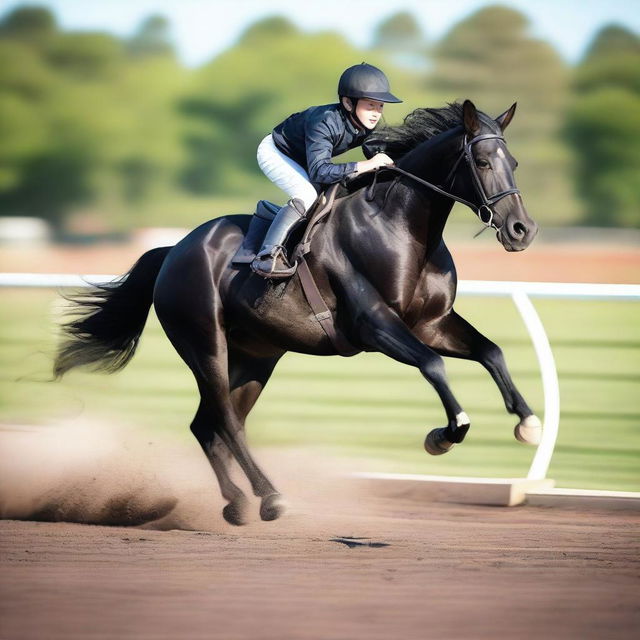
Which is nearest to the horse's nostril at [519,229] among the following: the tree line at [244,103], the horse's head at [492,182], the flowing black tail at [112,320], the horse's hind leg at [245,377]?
the horse's head at [492,182]

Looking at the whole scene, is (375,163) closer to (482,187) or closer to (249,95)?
(482,187)

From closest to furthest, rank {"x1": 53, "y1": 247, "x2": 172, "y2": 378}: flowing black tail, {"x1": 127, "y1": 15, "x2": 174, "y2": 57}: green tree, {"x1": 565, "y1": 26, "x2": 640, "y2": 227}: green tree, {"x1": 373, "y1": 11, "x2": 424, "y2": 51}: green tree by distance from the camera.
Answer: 1. {"x1": 53, "y1": 247, "x2": 172, "y2": 378}: flowing black tail
2. {"x1": 565, "y1": 26, "x2": 640, "y2": 227}: green tree
3. {"x1": 373, "y1": 11, "x2": 424, "y2": 51}: green tree
4. {"x1": 127, "y1": 15, "x2": 174, "y2": 57}: green tree

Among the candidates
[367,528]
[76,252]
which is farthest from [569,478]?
[76,252]

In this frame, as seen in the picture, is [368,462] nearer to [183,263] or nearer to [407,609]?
[183,263]

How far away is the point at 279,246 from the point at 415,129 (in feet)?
2.80

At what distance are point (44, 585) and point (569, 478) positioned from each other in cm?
387

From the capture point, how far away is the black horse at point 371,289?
4.66 metres

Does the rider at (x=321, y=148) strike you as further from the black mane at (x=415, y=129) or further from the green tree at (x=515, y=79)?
the green tree at (x=515, y=79)

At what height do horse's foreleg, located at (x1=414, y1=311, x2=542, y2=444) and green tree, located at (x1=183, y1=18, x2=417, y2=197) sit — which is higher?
green tree, located at (x1=183, y1=18, x2=417, y2=197)

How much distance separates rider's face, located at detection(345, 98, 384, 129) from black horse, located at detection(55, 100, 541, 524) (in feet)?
0.82

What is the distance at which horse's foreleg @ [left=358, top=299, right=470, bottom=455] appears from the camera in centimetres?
457

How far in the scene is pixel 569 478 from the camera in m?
6.93

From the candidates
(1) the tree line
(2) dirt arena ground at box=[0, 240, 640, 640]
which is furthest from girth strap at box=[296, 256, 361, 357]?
(1) the tree line

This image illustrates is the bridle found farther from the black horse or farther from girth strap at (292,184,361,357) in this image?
girth strap at (292,184,361,357)
